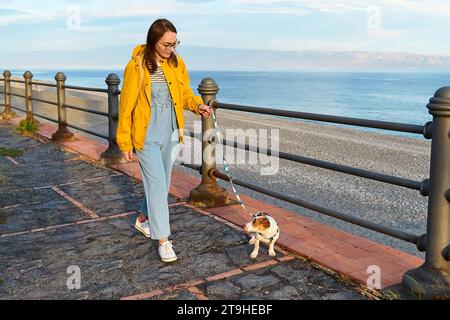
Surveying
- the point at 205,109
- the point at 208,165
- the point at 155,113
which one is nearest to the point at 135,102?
the point at 155,113

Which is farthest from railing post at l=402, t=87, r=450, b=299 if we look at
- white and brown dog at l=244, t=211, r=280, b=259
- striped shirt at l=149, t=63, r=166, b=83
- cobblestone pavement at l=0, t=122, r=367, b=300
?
striped shirt at l=149, t=63, r=166, b=83

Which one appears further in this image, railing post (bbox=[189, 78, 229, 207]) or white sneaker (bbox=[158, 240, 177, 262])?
railing post (bbox=[189, 78, 229, 207])

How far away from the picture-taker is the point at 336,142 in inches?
642

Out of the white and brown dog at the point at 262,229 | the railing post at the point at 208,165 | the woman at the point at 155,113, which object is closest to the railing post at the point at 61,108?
the railing post at the point at 208,165

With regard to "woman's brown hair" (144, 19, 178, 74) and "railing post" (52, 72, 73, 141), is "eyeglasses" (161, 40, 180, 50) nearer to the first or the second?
"woman's brown hair" (144, 19, 178, 74)

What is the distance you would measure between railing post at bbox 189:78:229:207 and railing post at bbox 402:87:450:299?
2505mm

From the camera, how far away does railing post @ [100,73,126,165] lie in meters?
7.63

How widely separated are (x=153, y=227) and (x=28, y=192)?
3.00 m

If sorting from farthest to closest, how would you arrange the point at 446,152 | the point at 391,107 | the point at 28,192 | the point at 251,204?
the point at 391,107 → the point at 28,192 → the point at 251,204 → the point at 446,152

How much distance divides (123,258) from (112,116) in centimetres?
396

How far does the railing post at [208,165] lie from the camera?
547 cm

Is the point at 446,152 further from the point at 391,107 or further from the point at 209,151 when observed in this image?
the point at 391,107

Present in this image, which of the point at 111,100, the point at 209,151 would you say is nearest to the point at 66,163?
the point at 111,100

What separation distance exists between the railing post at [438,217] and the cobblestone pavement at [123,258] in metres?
0.43
